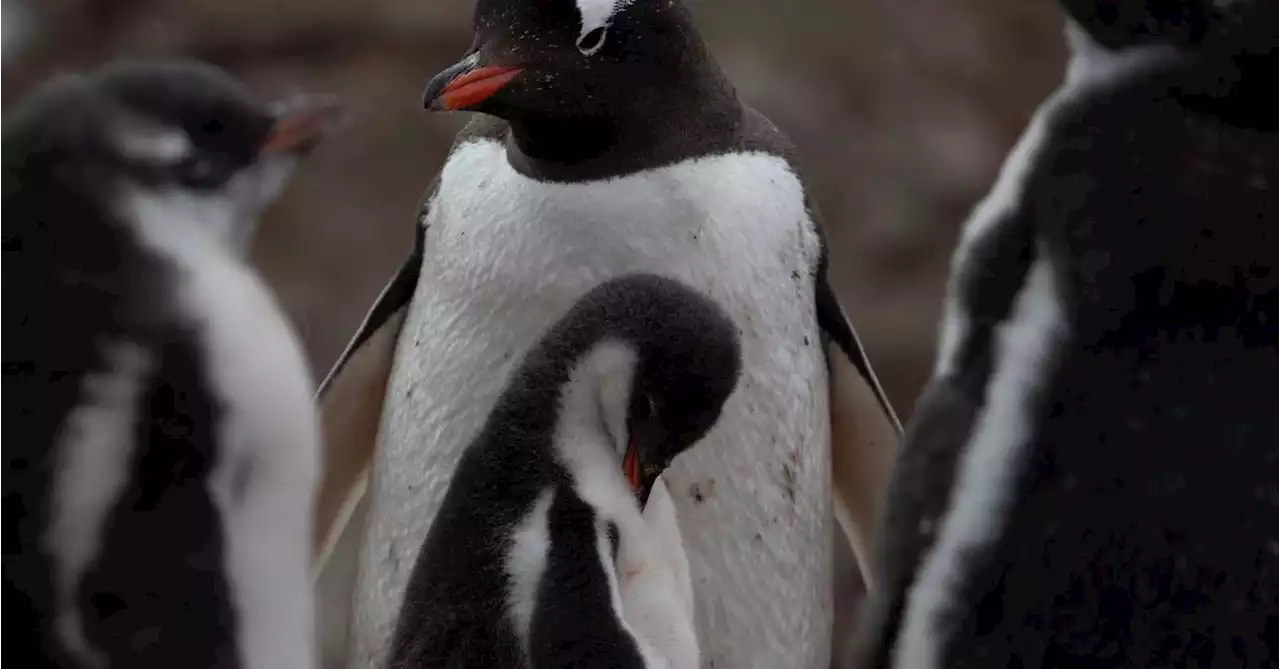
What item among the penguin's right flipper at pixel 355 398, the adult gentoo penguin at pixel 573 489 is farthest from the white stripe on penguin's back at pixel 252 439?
the penguin's right flipper at pixel 355 398

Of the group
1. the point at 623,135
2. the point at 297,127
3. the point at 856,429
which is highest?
the point at 297,127

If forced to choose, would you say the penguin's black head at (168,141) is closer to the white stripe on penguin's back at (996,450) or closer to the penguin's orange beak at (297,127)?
the penguin's orange beak at (297,127)

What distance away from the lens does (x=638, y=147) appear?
115 cm

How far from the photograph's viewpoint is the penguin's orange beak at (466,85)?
1.02 meters

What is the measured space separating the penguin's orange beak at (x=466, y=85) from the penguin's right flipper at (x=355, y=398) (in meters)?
0.29

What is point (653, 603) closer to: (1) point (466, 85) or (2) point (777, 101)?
(1) point (466, 85)

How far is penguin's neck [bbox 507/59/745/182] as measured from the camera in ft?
3.70

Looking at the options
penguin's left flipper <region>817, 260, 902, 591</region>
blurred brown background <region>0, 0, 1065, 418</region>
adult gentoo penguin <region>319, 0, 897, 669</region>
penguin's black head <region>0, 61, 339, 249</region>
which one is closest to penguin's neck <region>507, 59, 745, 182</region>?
adult gentoo penguin <region>319, 0, 897, 669</region>

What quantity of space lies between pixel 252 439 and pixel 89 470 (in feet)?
0.27

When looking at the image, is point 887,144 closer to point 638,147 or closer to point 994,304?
point 638,147

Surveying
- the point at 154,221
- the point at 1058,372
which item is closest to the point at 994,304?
the point at 1058,372

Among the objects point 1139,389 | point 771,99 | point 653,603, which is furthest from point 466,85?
point 771,99

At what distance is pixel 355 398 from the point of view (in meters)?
1.34

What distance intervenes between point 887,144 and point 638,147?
2231mm
